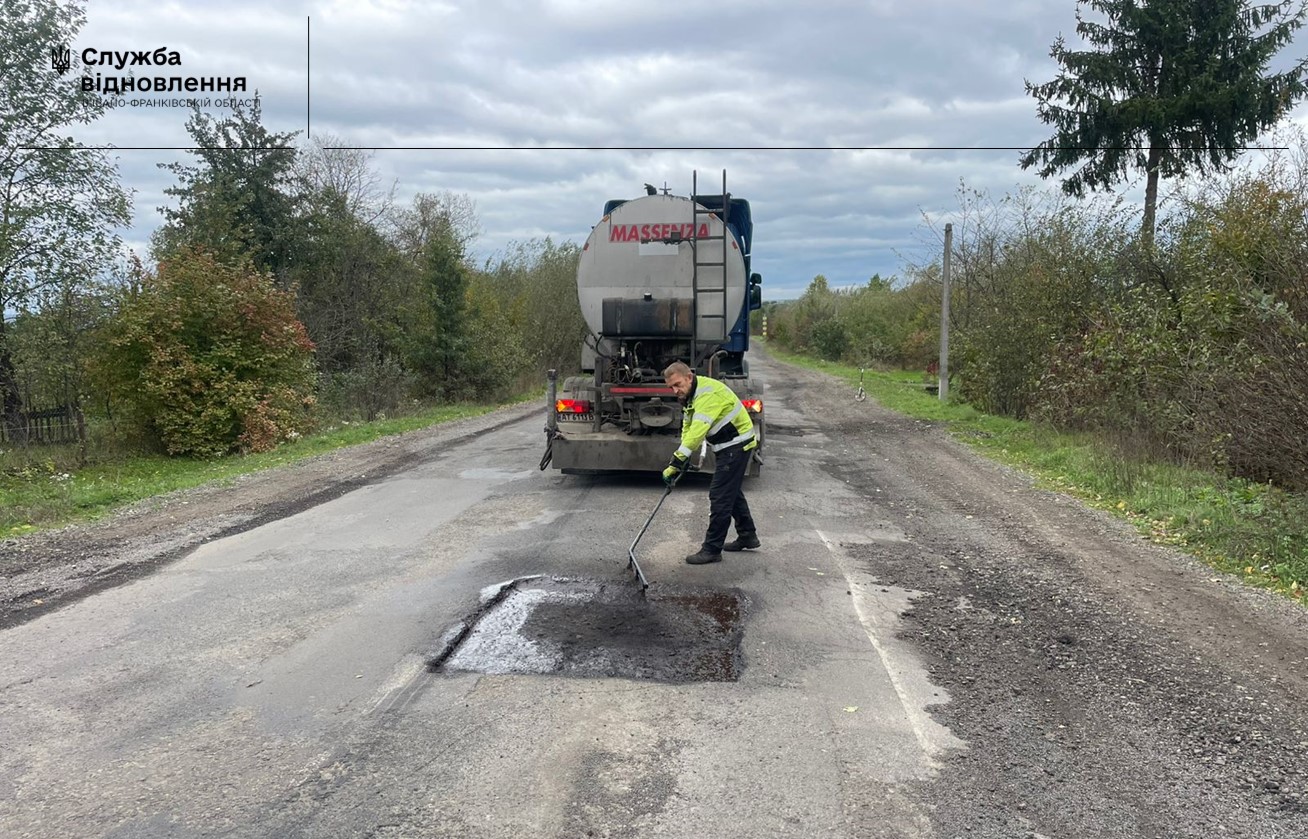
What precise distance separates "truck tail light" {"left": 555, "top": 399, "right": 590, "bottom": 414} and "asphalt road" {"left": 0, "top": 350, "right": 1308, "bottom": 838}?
2.70 meters

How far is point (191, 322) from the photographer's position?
44.7 ft

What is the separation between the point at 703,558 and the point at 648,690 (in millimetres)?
2430

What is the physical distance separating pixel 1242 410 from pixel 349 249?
75.9ft

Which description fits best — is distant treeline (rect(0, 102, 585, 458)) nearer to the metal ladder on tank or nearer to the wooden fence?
the wooden fence

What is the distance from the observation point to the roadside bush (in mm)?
13266

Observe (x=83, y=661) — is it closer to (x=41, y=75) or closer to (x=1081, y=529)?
(x=1081, y=529)

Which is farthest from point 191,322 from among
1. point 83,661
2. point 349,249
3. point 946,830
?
point 946,830

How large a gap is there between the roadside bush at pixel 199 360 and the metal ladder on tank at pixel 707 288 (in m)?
8.12

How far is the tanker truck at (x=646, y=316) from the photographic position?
9.70m

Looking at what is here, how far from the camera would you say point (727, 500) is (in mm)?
6754

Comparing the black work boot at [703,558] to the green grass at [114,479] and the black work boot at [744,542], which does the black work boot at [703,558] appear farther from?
the green grass at [114,479]

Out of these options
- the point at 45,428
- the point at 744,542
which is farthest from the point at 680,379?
the point at 45,428

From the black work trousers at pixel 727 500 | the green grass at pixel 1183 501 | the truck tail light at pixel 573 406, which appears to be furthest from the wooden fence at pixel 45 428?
the green grass at pixel 1183 501

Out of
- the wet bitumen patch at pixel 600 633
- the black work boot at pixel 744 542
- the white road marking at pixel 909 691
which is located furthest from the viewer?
the black work boot at pixel 744 542
